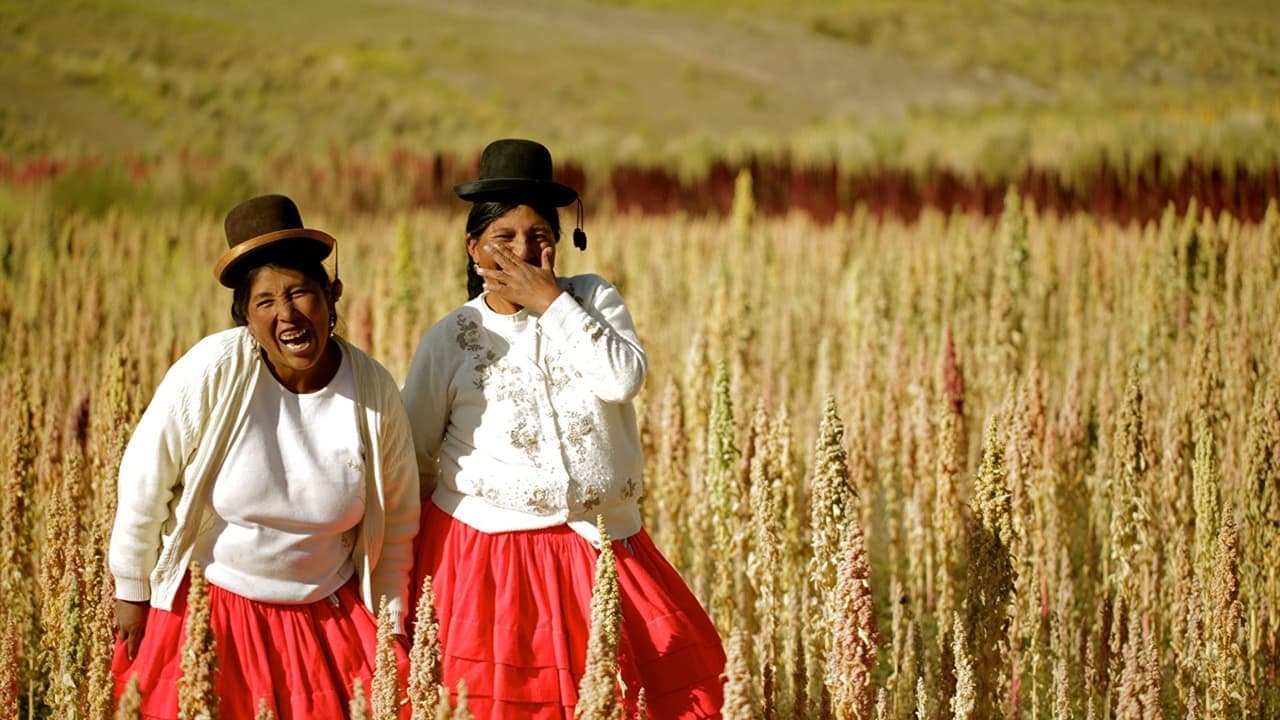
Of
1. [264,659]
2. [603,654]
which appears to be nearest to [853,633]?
[603,654]

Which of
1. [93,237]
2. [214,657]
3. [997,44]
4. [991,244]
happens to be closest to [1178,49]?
[997,44]

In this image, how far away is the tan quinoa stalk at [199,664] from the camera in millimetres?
1700

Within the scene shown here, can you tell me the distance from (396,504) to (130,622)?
53cm

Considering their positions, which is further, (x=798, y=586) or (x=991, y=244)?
(x=991, y=244)

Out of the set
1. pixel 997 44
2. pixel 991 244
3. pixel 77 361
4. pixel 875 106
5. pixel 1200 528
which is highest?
pixel 997 44

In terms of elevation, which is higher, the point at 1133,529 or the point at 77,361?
the point at 77,361

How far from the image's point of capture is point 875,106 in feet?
81.3

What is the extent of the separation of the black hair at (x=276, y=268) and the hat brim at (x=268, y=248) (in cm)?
1

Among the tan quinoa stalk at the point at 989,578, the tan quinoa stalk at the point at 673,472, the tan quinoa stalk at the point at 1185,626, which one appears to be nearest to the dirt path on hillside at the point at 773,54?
the tan quinoa stalk at the point at 673,472

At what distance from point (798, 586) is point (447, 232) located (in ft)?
18.4

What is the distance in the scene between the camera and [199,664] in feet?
5.70

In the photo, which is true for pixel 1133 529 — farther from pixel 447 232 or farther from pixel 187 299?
pixel 447 232

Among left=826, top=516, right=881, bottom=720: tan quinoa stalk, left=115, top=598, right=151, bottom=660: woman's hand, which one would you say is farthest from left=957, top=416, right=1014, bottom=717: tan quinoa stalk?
left=115, top=598, right=151, bottom=660: woman's hand

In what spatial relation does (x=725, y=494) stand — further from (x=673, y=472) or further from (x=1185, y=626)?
(x=1185, y=626)
